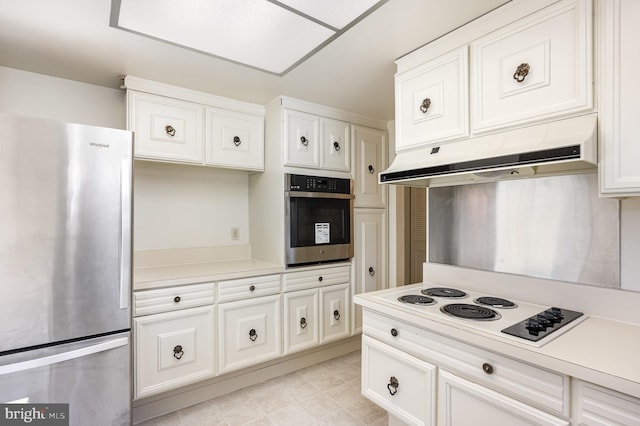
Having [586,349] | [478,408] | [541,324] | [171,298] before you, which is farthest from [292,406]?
[586,349]

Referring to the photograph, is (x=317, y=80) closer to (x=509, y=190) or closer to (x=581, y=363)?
(x=509, y=190)

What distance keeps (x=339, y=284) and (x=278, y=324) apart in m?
0.65

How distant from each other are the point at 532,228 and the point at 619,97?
0.70m

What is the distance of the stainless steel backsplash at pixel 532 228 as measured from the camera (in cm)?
140

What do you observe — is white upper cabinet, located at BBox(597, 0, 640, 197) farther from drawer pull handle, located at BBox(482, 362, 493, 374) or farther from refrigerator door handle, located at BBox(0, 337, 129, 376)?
refrigerator door handle, located at BBox(0, 337, 129, 376)

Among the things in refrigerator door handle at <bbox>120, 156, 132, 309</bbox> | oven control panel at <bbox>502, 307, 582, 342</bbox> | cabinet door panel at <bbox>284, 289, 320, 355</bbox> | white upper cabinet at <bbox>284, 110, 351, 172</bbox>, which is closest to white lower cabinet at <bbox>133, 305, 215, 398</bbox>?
refrigerator door handle at <bbox>120, 156, 132, 309</bbox>

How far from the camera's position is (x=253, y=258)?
2895 millimetres

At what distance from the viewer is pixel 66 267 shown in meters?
1.45

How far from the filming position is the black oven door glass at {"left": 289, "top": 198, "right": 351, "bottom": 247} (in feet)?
8.31

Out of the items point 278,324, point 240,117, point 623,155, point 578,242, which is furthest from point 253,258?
point 623,155

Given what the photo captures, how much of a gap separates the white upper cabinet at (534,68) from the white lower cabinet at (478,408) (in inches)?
44.6

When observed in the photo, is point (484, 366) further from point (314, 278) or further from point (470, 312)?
point (314, 278)

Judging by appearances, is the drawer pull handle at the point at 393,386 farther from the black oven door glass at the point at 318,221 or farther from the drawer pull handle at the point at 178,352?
the drawer pull handle at the point at 178,352

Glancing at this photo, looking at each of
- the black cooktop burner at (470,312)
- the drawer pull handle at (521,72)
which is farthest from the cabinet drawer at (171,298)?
the drawer pull handle at (521,72)
